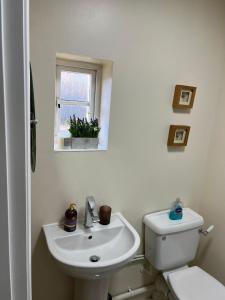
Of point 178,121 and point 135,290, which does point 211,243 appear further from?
point 178,121

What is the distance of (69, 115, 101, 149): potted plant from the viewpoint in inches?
53.2

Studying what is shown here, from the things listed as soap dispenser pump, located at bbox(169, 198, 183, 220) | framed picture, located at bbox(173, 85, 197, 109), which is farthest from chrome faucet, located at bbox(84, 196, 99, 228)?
framed picture, located at bbox(173, 85, 197, 109)

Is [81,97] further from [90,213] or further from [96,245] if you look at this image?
[96,245]

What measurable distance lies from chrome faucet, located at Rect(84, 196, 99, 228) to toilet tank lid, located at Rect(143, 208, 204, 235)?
0.44m

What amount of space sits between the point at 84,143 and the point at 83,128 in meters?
0.09

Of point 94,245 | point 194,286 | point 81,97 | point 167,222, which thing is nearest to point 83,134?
point 81,97

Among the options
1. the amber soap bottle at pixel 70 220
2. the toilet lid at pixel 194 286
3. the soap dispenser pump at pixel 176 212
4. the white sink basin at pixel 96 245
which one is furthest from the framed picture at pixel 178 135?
the toilet lid at pixel 194 286

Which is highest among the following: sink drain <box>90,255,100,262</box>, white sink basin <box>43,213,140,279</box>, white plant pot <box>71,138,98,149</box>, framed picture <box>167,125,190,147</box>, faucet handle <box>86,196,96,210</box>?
framed picture <box>167,125,190,147</box>

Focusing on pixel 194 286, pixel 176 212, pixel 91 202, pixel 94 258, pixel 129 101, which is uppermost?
pixel 129 101

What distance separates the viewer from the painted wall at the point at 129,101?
3.78 feet

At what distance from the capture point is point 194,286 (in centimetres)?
147

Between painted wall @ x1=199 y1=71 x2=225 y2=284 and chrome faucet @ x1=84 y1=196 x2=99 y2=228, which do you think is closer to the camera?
chrome faucet @ x1=84 y1=196 x2=99 y2=228

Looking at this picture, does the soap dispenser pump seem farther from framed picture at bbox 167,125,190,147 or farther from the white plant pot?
the white plant pot

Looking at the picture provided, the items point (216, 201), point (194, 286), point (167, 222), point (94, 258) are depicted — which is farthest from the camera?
point (216, 201)
